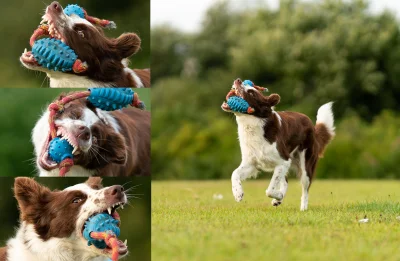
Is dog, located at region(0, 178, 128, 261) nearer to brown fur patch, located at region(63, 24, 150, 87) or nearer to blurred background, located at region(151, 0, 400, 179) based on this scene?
brown fur patch, located at region(63, 24, 150, 87)

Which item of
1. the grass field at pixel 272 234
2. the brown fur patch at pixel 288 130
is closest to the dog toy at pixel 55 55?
the grass field at pixel 272 234

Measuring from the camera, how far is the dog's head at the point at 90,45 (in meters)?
4.80

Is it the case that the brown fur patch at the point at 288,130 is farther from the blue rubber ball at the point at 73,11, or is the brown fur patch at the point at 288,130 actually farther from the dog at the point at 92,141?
the blue rubber ball at the point at 73,11

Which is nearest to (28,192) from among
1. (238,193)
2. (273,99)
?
(238,193)

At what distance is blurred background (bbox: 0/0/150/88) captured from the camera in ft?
22.8

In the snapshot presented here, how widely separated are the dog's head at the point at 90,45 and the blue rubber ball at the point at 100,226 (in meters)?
1.07

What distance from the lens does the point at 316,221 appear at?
6.11 meters

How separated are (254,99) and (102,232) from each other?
127 inches

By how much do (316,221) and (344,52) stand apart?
783 inches

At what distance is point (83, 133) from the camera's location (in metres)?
4.68

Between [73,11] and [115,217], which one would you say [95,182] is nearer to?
[115,217]

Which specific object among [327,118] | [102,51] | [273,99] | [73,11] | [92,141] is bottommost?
[327,118]

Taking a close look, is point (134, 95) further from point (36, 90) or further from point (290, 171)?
point (290, 171)

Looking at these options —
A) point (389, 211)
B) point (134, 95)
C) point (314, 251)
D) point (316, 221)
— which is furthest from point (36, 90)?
point (389, 211)
